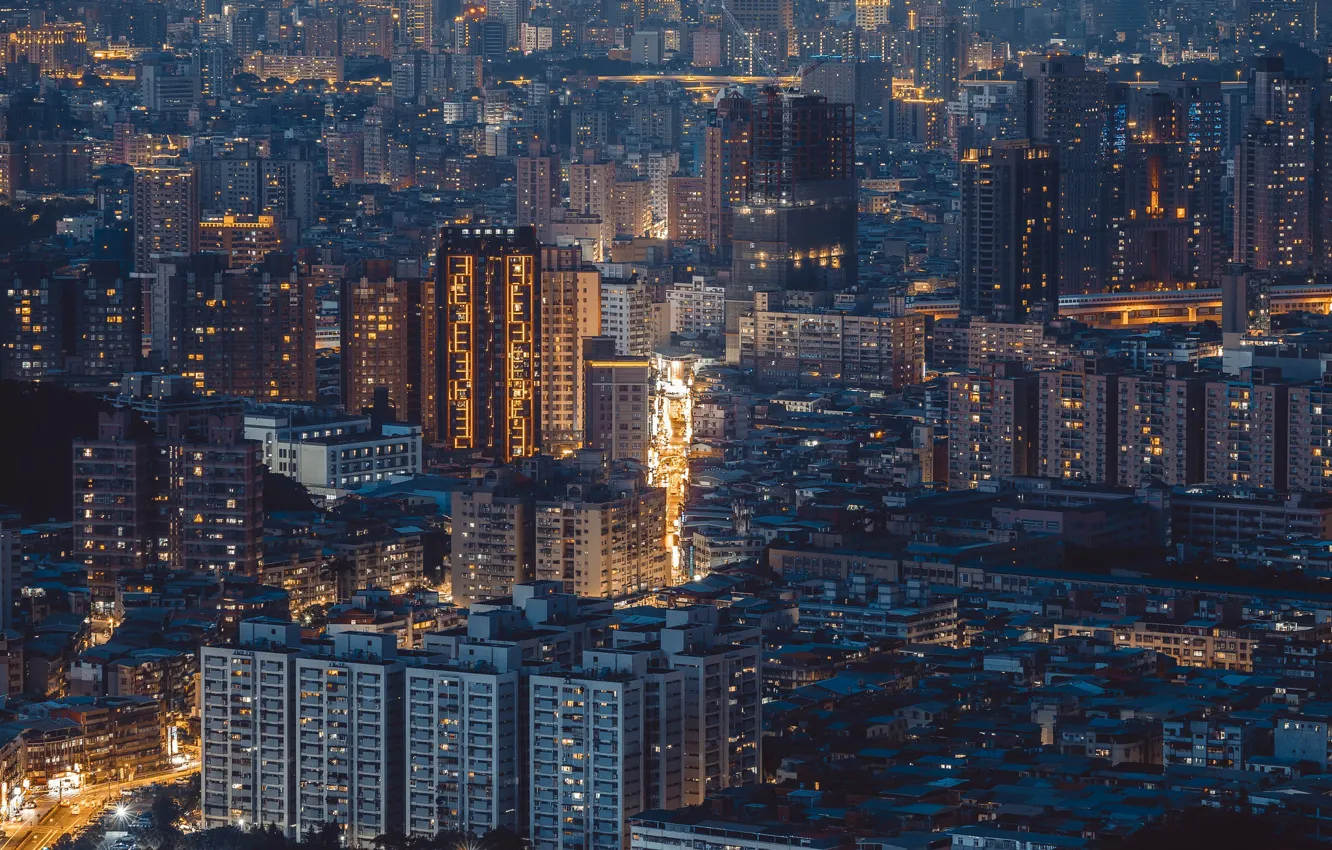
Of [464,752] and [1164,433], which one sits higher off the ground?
[1164,433]

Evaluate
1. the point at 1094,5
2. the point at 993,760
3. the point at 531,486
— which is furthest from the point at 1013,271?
the point at 1094,5

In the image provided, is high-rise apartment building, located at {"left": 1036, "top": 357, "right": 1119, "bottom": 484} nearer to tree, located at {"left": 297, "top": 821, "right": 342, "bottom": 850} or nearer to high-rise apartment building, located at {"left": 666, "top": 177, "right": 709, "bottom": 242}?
tree, located at {"left": 297, "top": 821, "right": 342, "bottom": 850}

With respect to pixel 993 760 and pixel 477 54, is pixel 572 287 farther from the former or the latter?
pixel 477 54

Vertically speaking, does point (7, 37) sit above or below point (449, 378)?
above

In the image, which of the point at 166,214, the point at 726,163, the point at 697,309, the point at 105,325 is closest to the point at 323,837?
the point at 105,325

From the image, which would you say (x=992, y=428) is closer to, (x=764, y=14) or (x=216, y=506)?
(x=216, y=506)

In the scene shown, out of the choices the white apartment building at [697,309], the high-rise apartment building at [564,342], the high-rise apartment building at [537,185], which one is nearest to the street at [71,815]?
the high-rise apartment building at [564,342]

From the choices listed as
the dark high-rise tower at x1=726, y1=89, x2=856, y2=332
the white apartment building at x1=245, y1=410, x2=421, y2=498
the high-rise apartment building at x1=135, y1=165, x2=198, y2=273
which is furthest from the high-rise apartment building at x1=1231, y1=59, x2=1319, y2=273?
the white apartment building at x1=245, y1=410, x2=421, y2=498
